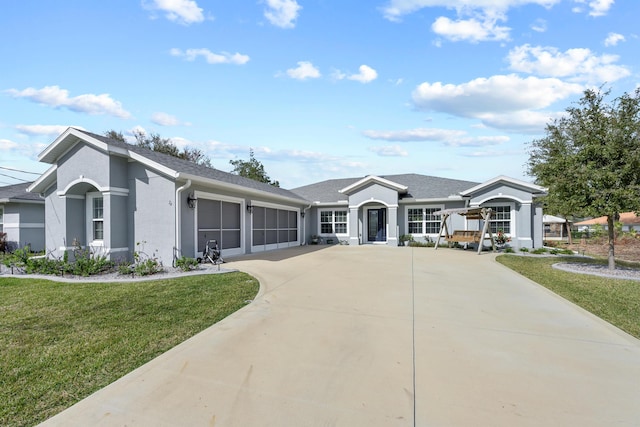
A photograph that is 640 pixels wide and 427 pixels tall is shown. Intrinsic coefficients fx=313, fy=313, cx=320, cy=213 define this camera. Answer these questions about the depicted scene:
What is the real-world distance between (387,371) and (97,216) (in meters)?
12.8

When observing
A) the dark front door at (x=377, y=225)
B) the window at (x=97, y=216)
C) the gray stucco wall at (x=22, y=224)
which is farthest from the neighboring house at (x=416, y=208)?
the gray stucco wall at (x=22, y=224)

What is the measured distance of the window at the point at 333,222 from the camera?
2064 cm

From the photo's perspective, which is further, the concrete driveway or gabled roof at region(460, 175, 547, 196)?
gabled roof at region(460, 175, 547, 196)

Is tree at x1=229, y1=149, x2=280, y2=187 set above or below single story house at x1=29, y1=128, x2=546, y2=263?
above

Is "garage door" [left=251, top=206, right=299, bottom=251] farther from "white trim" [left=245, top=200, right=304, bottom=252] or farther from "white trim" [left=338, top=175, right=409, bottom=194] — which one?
"white trim" [left=338, top=175, right=409, bottom=194]

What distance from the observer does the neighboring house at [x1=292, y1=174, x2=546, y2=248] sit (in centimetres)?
1633

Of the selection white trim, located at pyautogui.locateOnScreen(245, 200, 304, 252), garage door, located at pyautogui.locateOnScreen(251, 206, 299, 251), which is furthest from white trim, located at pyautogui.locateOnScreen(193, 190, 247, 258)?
garage door, located at pyautogui.locateOnScreen(251, 206, 299, 251)

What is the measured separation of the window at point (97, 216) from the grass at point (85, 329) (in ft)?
13.0

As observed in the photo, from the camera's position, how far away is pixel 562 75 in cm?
1254

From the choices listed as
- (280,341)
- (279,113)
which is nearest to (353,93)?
(279,113)

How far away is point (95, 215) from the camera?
1208 cm

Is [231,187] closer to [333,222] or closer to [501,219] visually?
[333,222]

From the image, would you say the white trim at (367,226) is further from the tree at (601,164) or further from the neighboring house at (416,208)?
the tree at (601,164)

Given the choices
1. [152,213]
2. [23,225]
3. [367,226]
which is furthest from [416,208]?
[23,225]
